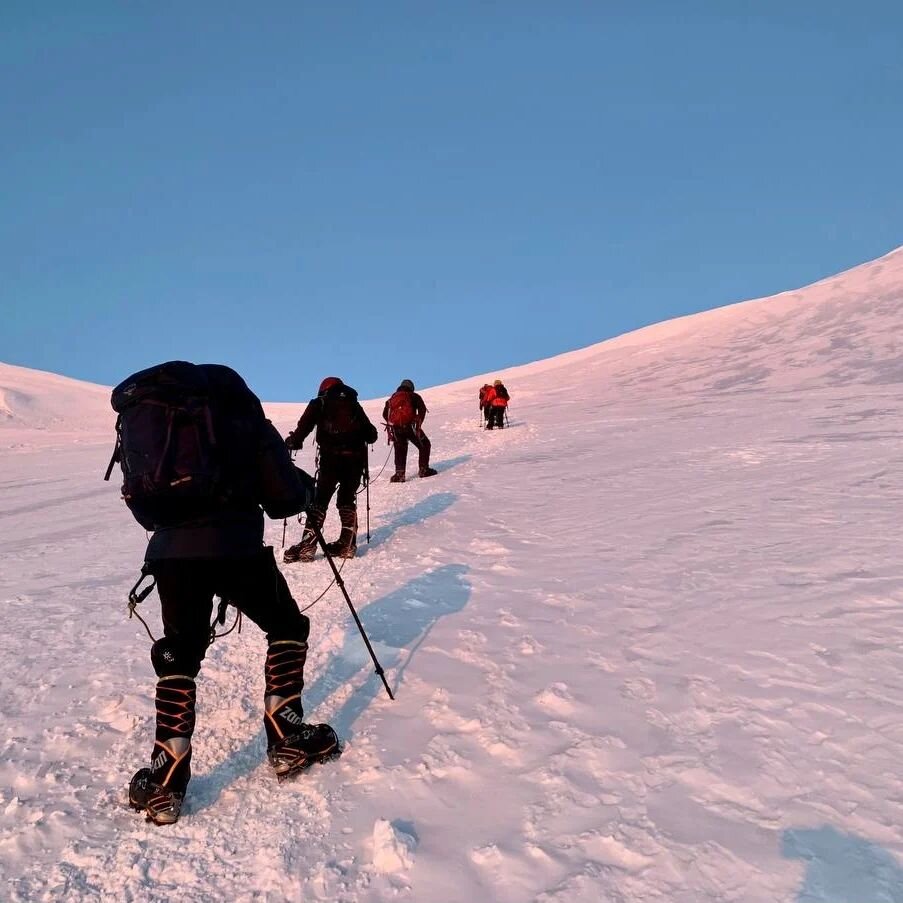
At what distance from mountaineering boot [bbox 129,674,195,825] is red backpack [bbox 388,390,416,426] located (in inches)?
374

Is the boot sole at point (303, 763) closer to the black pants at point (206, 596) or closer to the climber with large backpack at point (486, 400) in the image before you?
the black pants at point (206, 596)

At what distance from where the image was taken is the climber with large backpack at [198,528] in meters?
2.94

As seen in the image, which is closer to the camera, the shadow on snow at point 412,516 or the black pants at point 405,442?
the shadow on snow at point 412,516

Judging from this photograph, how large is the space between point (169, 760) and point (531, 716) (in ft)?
5.61

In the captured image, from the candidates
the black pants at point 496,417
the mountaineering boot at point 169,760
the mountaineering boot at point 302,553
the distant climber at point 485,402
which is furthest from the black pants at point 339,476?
the distant climber at point 485,402

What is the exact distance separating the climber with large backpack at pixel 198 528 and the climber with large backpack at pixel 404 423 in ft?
29.7

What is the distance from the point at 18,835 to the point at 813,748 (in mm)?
3326

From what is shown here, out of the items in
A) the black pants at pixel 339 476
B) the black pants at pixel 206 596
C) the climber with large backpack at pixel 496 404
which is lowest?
the black pants at pixel 206 596

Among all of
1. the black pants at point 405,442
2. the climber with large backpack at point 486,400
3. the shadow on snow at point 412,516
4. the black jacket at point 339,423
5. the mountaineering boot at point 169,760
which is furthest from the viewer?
the climber with large backpack at point 486,400

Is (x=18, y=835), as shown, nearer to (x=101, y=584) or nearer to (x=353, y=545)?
(x=101, y=584)

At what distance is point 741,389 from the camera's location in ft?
74.1

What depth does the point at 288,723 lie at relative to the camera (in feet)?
10.7

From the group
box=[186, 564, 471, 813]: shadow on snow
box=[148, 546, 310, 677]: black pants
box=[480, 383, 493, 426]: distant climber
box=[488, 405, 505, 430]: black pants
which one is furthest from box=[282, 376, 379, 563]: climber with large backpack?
box=[480, 383, 493, 426]: distant climber

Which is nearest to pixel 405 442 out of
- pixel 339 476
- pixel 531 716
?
pixel 339 476
